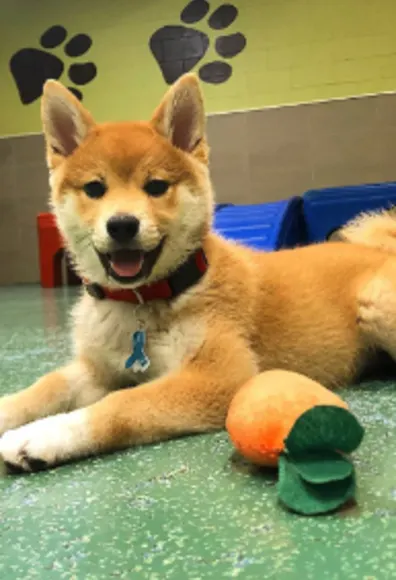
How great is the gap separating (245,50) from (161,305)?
15.9 feet

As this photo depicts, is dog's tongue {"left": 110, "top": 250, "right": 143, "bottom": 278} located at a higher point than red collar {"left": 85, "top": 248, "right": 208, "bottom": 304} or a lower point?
higher

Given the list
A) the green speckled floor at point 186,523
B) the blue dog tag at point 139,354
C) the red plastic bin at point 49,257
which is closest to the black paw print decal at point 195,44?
the red plastic bin at point 49,257

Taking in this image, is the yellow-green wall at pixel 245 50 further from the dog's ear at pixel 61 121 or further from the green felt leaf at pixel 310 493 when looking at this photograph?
the green felt leaf at pixel 310 493

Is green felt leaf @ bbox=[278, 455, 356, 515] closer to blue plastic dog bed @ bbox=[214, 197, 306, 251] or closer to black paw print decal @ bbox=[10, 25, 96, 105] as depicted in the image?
blue plastic dog bed @ bbox=[214, 197, 306, 251]

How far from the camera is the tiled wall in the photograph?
18.0ft

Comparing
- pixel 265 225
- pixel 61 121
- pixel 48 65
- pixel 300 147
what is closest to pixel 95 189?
pixel 61 121

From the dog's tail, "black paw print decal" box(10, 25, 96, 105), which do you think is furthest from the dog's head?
"black paw print decal" box(10, 25, 96, 105)

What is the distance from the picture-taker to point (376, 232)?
1952mm

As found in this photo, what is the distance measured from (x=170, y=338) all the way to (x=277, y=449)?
431mm

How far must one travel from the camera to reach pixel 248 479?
1.01 metres

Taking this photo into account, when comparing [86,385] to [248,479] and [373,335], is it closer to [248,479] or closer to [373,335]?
[248,479]

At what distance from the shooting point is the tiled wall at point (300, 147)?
548cm

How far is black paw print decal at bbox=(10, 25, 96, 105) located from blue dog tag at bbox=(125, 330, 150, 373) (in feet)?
17.3

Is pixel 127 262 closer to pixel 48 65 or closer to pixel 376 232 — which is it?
pixel 376 232
